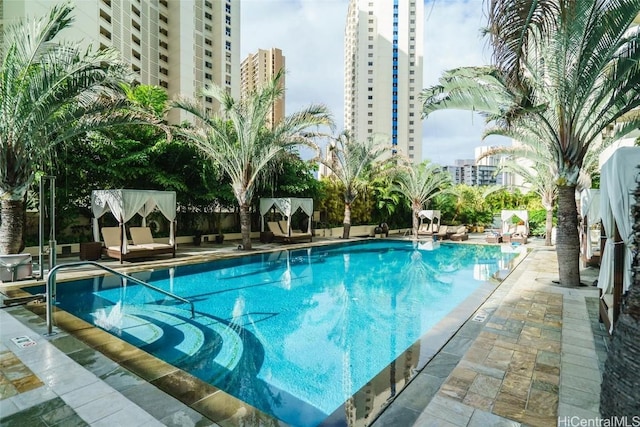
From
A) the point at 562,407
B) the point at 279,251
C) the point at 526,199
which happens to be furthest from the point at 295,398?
the point at 526,199

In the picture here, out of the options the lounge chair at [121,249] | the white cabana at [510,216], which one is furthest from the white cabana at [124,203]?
the white cabana at [510,216]

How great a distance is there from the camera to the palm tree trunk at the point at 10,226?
7.65m

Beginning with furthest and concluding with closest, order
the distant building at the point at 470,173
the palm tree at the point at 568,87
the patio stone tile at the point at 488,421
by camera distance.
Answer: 1. the distant building at the point at 470,173
2. the palm tree at the point at 568,87
3. the patio stone tile at the point at 488,421

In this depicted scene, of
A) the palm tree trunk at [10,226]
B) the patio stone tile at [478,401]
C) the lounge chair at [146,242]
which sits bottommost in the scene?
the patio stone tile at [478,401]

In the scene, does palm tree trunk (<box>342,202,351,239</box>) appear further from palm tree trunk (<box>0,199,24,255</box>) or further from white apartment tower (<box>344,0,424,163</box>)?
white apartment tower (<box>344,0,424,163</box>)

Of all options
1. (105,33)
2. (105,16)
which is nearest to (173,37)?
(105,16)

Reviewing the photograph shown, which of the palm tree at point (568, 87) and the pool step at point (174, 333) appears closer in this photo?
the pool step at point (174, 333)

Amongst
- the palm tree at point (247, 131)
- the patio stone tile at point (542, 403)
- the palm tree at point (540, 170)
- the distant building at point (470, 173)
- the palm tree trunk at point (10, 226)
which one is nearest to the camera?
the patio stone tile at point (542, 403)

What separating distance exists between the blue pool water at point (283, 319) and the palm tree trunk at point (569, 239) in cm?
177

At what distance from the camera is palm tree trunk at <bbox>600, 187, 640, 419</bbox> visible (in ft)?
6.45

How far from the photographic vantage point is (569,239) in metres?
7.70

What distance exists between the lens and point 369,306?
712 cm

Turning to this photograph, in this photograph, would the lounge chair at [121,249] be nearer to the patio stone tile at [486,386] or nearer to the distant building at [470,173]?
the patio stone tile at [486,386]

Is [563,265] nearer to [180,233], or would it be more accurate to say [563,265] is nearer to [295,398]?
[295,398]
